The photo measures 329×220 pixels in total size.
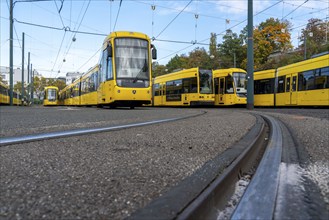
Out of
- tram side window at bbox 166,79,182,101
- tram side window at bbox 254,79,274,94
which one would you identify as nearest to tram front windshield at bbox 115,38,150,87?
tram side window at bbox 166,79,182,101

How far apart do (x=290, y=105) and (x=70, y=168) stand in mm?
21396

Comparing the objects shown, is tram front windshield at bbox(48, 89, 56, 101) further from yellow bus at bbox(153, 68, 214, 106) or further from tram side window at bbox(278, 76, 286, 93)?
tram side window at bbox(278, 76, 286, 93)

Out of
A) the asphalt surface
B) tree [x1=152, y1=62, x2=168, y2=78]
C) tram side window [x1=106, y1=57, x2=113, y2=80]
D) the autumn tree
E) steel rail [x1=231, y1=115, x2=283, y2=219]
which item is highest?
the autumn tree

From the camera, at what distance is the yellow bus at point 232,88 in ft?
78.9

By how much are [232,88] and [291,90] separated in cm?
444

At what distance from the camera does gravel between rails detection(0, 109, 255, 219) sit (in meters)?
1.56

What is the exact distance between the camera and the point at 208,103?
2405 cm

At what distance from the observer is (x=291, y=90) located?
21.2 meters

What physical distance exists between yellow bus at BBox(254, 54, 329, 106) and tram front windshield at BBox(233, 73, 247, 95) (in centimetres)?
141

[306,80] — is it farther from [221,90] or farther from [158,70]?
[158,70]

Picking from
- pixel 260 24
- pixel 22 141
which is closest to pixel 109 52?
pixel 22 141

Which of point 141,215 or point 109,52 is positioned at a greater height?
point 109,52

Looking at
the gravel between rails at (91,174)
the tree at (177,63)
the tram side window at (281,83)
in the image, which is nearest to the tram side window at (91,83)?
the tram side window at (281,83)

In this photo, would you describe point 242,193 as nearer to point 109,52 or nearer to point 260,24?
point 109,52
